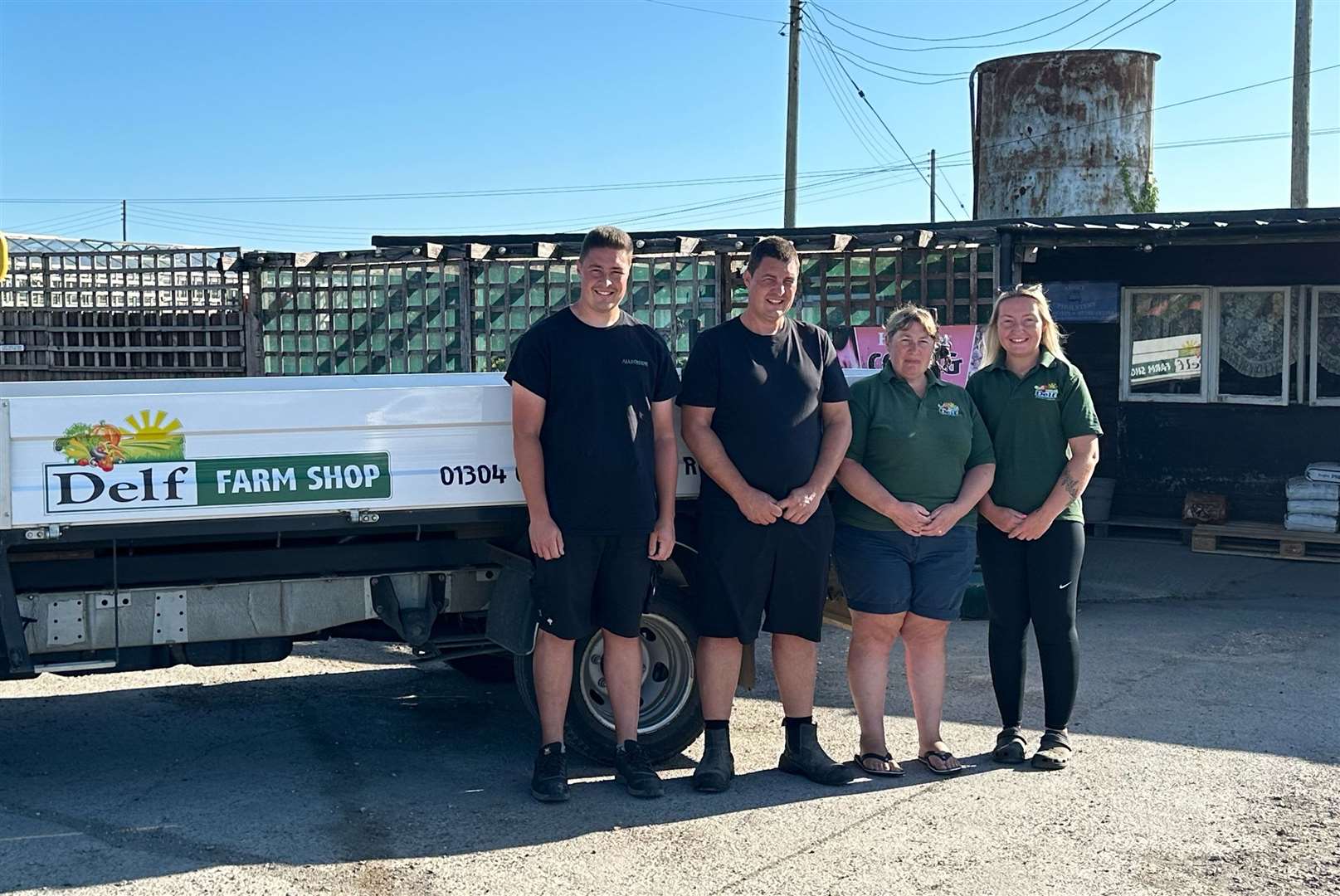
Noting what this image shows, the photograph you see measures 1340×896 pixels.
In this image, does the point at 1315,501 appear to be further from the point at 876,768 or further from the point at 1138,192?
the point at 876,768

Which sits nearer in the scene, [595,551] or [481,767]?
[595,551]

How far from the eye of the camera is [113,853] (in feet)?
14.9

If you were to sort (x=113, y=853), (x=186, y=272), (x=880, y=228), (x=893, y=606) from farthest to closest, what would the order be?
(x=186, y=272), (x=880, y=228), (x=893, y=606), (x=113, y=853)

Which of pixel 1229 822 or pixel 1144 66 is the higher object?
pixel 1144 66

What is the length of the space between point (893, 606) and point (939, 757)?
0.66 metres

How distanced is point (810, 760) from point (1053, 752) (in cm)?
107

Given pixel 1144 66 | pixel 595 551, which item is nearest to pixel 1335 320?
pixel 1144 66

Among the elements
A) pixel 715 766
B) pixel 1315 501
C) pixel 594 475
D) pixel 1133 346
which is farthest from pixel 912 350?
pixel 1133 346

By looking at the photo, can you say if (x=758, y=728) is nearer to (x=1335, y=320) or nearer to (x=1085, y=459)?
(x=1085, y=459)

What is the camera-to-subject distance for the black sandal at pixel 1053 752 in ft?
18.1

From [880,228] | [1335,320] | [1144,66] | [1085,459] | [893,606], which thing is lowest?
[893,606]

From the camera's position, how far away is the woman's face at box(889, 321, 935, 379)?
5.48 meters

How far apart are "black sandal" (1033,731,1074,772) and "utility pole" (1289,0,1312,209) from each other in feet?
42.6

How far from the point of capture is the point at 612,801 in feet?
16.9
